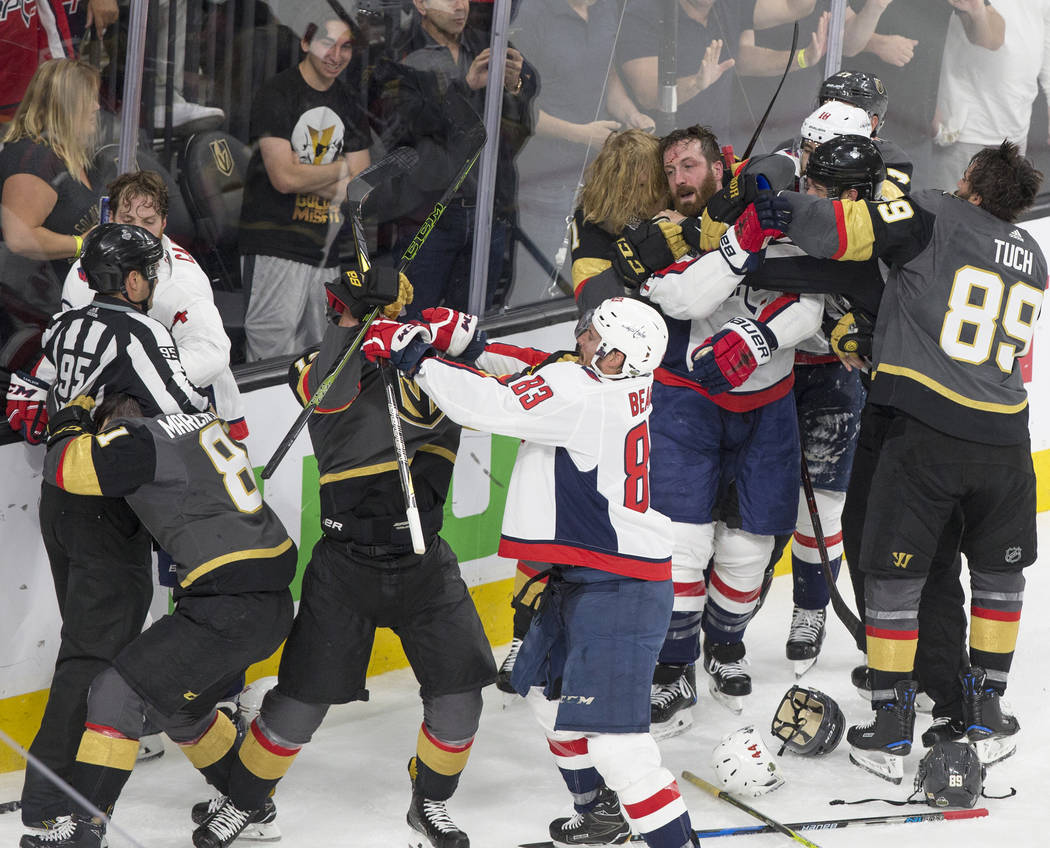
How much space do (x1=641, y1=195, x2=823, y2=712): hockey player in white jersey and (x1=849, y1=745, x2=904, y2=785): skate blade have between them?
1.71 feet

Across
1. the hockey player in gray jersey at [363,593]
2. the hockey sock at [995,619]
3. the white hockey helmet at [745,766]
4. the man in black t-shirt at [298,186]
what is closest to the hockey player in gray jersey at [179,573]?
the hockey player in gray jersey at [363,593]

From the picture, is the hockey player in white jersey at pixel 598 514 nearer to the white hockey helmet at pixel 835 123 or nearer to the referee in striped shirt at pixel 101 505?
the referee in striped shirt at pixel 101 505

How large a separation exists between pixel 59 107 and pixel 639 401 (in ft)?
5.71

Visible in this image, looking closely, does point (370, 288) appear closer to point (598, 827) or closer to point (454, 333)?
→ point (454, 333)

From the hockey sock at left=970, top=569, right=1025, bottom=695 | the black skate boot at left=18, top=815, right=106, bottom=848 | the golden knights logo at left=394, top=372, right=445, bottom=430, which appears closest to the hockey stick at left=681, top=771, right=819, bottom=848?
the hockey sock at left=970, top=569, right=1025, bottom=695

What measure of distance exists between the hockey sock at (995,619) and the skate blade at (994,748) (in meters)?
0.14

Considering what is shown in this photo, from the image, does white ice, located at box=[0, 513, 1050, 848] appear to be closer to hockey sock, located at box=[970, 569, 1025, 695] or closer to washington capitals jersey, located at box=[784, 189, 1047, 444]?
hockey sock, located at box=[970, 569, 1025, 695]

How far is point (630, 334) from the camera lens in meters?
3.13

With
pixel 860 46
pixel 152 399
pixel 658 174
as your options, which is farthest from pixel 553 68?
pixel 152 399

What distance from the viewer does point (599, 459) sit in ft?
10.4

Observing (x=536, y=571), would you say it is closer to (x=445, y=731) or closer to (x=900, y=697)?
(x=445, y=731)

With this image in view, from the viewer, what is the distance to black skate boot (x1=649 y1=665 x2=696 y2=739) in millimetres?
4129

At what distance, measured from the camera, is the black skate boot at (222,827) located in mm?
3420

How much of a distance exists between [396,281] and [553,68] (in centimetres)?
168
